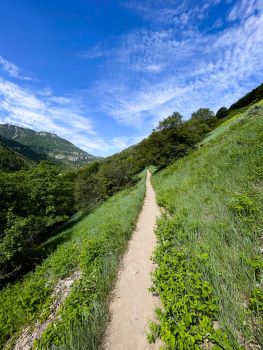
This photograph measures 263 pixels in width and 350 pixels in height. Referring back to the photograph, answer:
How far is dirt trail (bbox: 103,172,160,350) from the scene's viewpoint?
10.8 ft

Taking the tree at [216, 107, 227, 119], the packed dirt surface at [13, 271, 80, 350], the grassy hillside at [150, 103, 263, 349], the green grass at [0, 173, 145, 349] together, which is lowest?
the packed dirt surface at [13, 271, 80, 350]

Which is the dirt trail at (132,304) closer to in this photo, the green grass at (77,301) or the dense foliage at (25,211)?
the green grass at (77,301)

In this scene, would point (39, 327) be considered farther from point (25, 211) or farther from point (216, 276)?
point (25, 211)

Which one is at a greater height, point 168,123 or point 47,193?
point 168,123

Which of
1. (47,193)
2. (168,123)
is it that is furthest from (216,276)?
(168,123)

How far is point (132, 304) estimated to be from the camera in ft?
13.6

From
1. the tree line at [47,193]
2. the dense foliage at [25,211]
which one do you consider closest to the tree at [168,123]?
the tree line at [47,193]

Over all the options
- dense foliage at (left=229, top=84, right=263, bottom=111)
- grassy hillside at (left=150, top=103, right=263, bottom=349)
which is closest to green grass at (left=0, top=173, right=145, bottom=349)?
grassy hillside at (left=150, top=103, right=263, bottom=349)

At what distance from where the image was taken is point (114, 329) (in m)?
3.58

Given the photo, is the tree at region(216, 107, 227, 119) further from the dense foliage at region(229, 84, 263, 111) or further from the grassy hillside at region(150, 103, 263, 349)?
the grassy hillside at region(150, 103, 263, 349)

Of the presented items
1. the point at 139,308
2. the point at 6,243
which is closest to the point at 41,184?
the point at 6,243

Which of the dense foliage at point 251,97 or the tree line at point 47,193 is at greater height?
the dense foliage at point 251,97

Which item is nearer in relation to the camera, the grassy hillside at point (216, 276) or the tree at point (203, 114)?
the grassy hillside at point (216, 276)

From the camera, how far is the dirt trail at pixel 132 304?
3.30 metres
